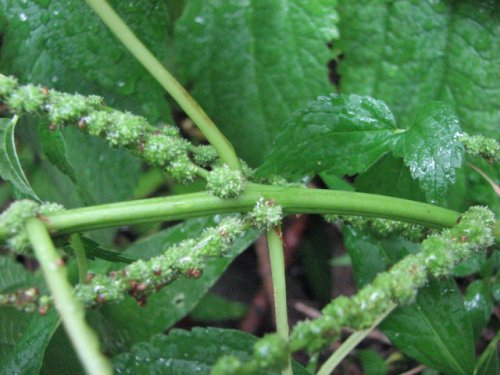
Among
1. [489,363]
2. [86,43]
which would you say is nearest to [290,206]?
Result: [489,363]

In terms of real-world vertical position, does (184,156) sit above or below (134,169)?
above

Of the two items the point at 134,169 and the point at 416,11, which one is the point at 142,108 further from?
the point at 416,11

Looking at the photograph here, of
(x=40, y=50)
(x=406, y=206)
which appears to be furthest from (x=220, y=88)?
(x=406, y=206)

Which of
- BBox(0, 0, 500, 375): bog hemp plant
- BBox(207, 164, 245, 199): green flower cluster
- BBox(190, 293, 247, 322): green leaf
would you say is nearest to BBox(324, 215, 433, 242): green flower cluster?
BBox(0, 0, 500, 375): bog hemp plant

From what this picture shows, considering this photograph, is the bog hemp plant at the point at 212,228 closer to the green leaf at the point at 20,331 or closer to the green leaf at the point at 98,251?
the green leaf at the point at 98,251

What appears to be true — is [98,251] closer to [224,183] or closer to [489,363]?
[224,183]

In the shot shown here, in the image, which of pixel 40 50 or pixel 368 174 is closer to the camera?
pixel 368 174
